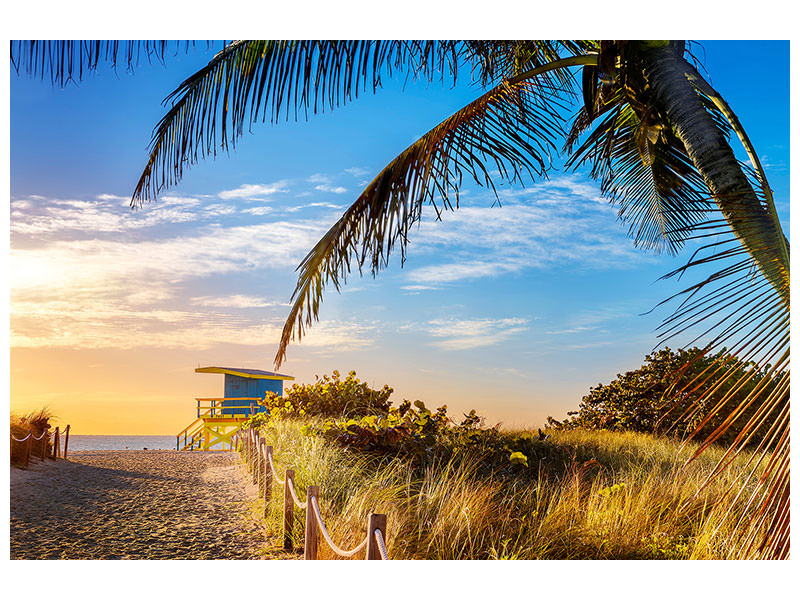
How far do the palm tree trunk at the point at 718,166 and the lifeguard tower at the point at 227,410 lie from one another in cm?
1097

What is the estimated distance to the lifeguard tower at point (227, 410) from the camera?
13.4 m

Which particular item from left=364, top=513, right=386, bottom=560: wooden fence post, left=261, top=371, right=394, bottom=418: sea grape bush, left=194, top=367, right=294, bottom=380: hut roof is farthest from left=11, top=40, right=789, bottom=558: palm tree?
left=194, top=367, right=294, bottom=380: hut roof

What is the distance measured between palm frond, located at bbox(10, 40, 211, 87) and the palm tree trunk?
365 centimetres

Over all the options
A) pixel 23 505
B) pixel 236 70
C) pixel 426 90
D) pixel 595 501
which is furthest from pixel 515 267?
pixel 23 505

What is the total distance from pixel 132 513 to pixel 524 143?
5022 mm

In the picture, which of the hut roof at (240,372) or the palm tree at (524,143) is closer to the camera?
the palm tree at (524,143)

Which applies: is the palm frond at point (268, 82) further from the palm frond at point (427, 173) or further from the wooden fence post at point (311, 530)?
the wooden fence post at point (311, 530)

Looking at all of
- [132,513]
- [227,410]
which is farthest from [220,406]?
[132,513]

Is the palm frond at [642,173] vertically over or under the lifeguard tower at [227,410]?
over

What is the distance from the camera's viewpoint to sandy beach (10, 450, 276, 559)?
4785 millimetres

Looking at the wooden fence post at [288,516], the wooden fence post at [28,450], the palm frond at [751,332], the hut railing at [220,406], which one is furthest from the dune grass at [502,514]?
the hut railing at [220,406]

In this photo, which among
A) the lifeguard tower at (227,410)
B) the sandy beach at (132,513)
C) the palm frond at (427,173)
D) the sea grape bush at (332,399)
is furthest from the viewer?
the lifeguard tower at (227,410)
